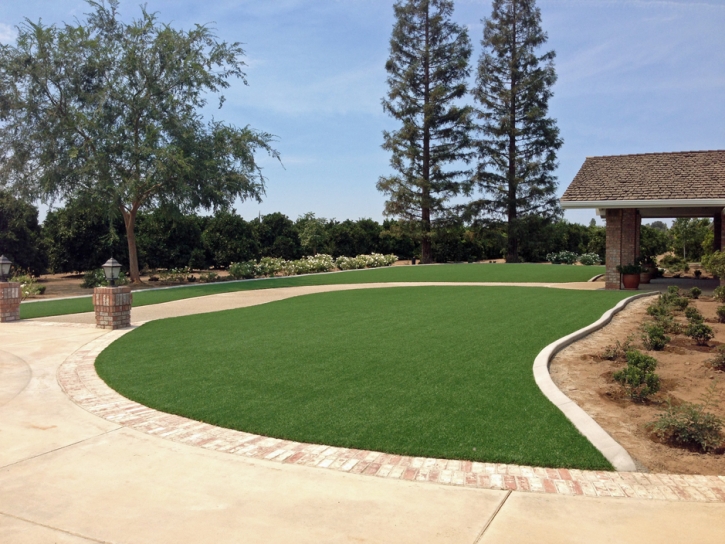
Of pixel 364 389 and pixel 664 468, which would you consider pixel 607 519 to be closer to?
pixel 664 468

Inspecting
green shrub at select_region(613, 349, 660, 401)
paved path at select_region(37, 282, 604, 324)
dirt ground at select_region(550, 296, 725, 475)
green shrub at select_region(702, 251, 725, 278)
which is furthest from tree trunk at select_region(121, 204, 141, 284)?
green shrub at select_region(613, 349, 660, 401)

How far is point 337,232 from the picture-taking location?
31.3m

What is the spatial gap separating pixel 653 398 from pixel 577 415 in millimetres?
1315

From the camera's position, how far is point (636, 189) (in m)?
16.0

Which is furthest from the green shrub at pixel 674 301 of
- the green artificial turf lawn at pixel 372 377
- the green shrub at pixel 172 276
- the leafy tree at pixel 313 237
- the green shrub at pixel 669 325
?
the leafy tree at pixel 313 237

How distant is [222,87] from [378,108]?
14499 mm

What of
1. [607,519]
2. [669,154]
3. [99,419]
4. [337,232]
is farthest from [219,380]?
[337,232]

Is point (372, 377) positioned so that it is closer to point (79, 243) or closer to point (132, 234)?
point (132, 234)

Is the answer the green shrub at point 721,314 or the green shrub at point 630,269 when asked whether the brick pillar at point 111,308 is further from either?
the green shrub at point 630,269

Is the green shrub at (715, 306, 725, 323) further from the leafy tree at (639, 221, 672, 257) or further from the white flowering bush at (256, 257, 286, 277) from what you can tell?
the leafy tree at (639, 221, 672, 257)

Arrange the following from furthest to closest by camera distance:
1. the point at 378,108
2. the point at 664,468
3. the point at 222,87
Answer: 1. the point at 378,108
2. the point at 222,87
3. the point at 664,468

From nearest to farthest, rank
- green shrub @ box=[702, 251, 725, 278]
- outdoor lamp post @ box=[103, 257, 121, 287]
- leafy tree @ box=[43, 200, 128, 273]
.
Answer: outdoor lamp post @ box=[103, 257, 121, 287] < green shrub @ box=[702, 251, 725, 278] < leafy tree @ box=[43, 200, 128, 273]

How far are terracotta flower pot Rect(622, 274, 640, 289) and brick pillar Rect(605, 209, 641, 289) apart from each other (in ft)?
0.75

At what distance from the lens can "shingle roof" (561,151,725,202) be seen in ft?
50.4
